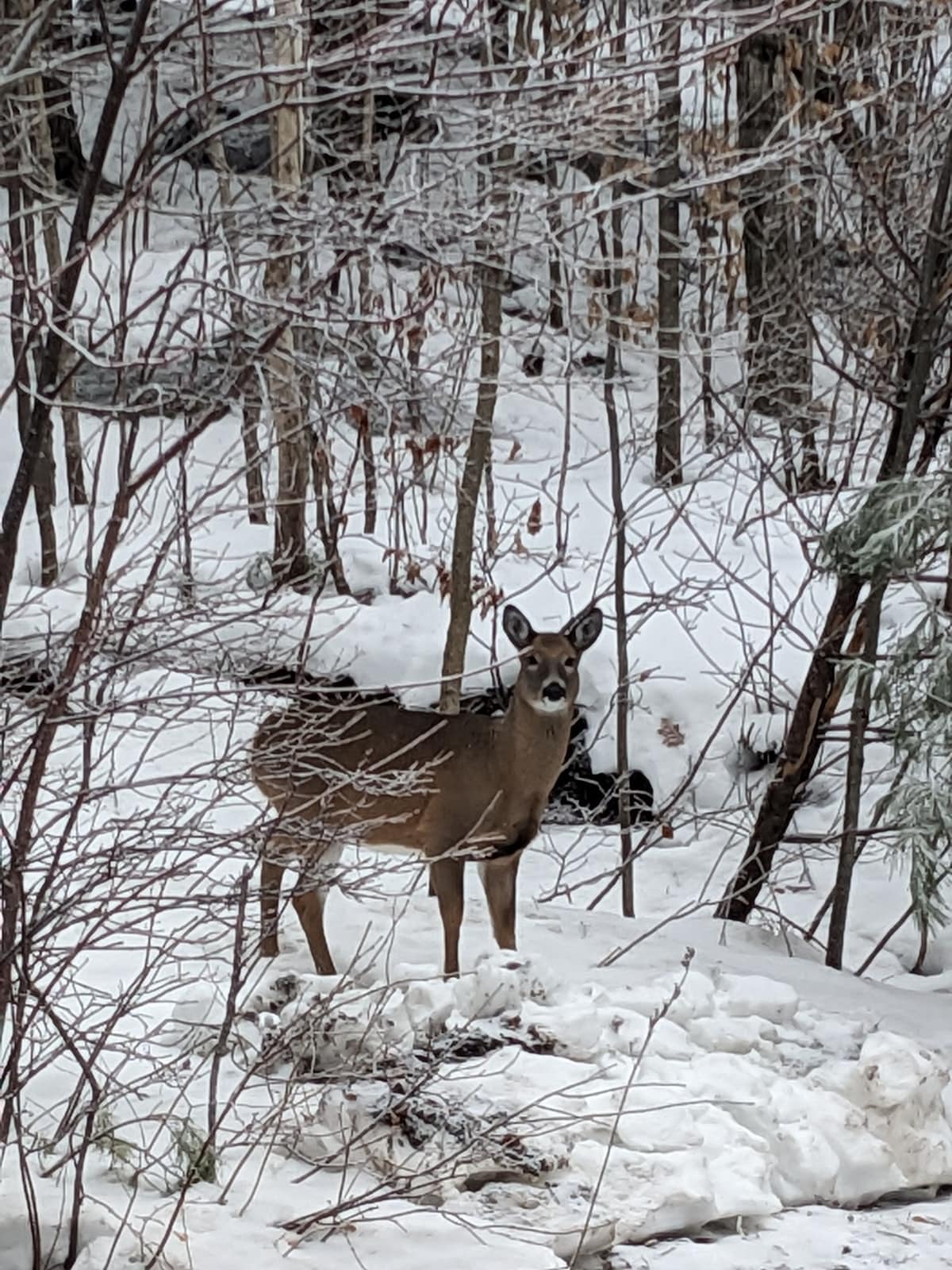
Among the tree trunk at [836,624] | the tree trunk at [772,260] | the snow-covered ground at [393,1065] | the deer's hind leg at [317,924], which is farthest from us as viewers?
the tree trunk at [772,260]

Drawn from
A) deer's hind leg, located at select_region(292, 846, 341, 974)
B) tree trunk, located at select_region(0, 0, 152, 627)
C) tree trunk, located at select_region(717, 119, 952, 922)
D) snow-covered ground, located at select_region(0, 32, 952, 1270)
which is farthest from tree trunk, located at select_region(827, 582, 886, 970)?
tree trunk, located at select_region(0, 0, 152, 627)

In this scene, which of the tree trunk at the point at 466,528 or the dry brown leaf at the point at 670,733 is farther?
the dry brown leaf at the point at 670,733

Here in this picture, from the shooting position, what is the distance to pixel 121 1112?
4.40 metres

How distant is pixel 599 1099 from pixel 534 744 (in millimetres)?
2582

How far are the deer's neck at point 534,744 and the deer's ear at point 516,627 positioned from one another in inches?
10.9

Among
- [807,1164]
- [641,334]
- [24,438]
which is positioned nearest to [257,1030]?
[807,1164]

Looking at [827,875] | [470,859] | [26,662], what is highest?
[26,662]

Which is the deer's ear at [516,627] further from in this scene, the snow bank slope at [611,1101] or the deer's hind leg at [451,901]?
the snow bank slope at [611,1101]

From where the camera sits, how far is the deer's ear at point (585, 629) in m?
7.00

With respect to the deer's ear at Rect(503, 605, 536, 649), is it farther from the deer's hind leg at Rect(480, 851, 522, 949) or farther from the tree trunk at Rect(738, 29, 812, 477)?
the tree trunk at Rect(738, 29, 812, 477)

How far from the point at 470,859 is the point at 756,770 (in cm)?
473

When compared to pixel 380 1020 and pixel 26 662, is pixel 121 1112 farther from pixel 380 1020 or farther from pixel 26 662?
pixel 26 662

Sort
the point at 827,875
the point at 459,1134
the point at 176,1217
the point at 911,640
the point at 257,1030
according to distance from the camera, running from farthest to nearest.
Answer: the point at 827,875
the point at 911,640
the point at 257,1030
the point at 459,1134
the point at 176,1217

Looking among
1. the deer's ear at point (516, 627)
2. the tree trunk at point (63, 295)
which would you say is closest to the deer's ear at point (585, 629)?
the deer's ear at point (516, 627)
